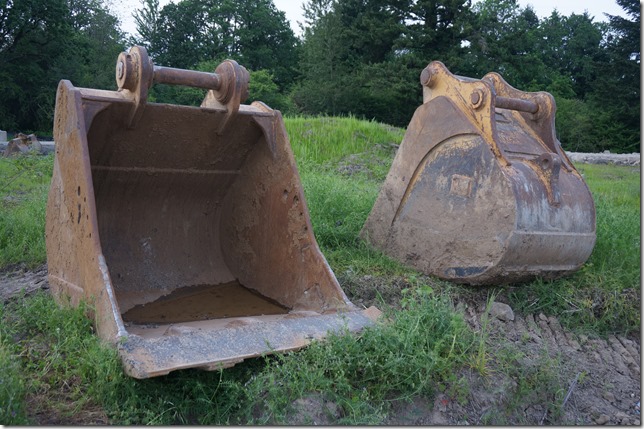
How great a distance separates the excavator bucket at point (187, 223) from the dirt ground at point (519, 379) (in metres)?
0.49

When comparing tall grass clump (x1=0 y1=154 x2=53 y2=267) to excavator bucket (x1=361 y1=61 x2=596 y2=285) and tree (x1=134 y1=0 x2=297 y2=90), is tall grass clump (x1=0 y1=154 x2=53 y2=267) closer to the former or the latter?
excavator bucket (x1=361 y1=61 x2=596 y2=285)

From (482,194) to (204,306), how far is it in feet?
6.00

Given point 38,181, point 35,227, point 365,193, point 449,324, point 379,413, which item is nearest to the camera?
point 379,413

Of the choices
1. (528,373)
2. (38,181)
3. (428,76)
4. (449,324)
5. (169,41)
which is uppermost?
(169,41)

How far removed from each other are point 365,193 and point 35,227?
9.89ft

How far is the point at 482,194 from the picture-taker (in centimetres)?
414

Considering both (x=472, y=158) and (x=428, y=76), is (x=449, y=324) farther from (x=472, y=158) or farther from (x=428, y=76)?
(x=428, y=76)

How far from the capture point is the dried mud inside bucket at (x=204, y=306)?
12.1 feet

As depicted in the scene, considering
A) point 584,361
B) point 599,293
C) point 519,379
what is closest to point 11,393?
point 519,379

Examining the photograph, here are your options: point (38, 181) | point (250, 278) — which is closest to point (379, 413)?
point (250, 278)

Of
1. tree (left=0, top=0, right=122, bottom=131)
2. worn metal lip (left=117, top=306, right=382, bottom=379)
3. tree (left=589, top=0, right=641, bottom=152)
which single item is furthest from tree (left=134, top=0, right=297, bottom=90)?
worn metal lip (left=117, top=306, right=382, bottom=379)

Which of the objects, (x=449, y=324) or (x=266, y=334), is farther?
(x=449, y=324)

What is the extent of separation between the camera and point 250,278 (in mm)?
4176

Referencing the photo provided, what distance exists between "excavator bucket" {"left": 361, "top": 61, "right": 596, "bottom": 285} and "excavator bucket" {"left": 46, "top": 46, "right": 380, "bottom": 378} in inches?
42.9
